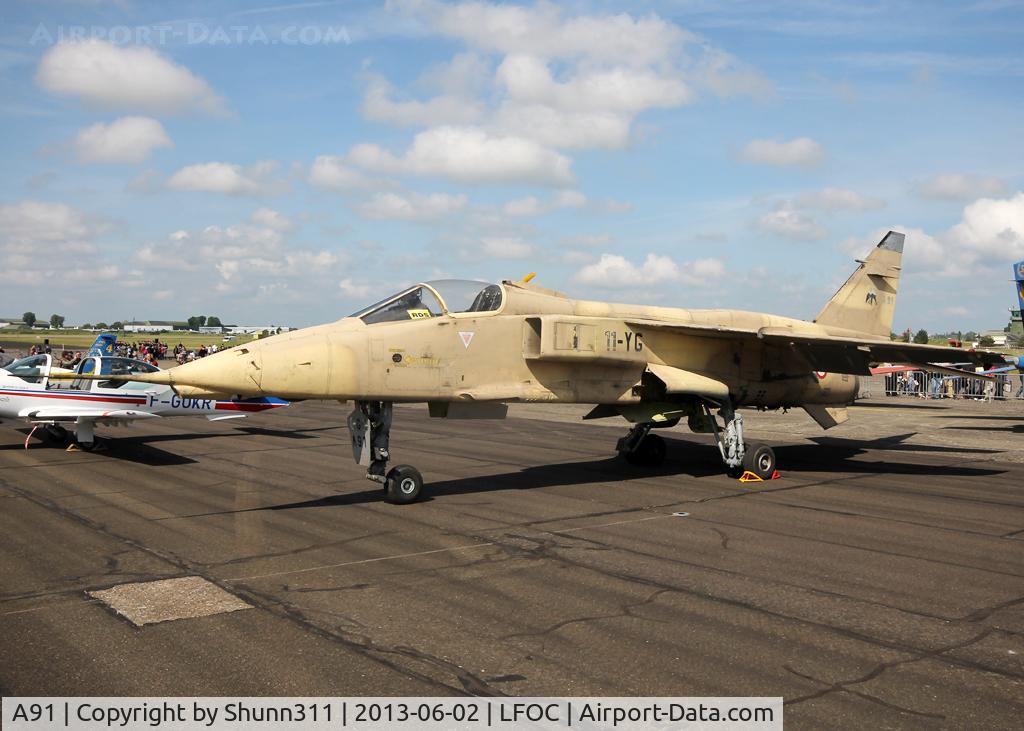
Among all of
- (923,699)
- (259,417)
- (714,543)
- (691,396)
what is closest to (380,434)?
(714,543)

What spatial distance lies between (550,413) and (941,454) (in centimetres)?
1480

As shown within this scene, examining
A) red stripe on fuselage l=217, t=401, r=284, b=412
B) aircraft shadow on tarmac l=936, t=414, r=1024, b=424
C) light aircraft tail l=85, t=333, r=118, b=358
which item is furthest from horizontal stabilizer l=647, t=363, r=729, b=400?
light aircraft tail l=85, t=333, r=118, b=358

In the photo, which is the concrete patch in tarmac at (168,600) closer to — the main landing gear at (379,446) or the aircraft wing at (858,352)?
the main landing gear at (379,446)

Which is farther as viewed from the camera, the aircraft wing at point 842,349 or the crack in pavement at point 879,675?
the aircraft wing at point 842,349

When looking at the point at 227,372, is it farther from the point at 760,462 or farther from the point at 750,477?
the point at 760,462

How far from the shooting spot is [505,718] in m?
5.08

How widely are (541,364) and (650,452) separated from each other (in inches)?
184

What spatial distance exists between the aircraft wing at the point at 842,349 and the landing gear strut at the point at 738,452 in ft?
4.86

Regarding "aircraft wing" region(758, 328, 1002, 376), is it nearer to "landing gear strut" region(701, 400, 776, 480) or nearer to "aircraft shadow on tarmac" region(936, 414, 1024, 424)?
"landing gear strut" region(701, 400, 776, 480)

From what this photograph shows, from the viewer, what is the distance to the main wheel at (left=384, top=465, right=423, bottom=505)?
1193 centimetres

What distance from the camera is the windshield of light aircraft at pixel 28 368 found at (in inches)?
724

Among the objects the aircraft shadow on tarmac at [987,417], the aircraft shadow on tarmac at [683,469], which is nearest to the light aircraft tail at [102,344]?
the aircraft shadow on tarmac at [683,469]

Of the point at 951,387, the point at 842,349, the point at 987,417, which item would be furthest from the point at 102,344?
the point at 951,387

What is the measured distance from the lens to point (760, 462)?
15.0 meters
